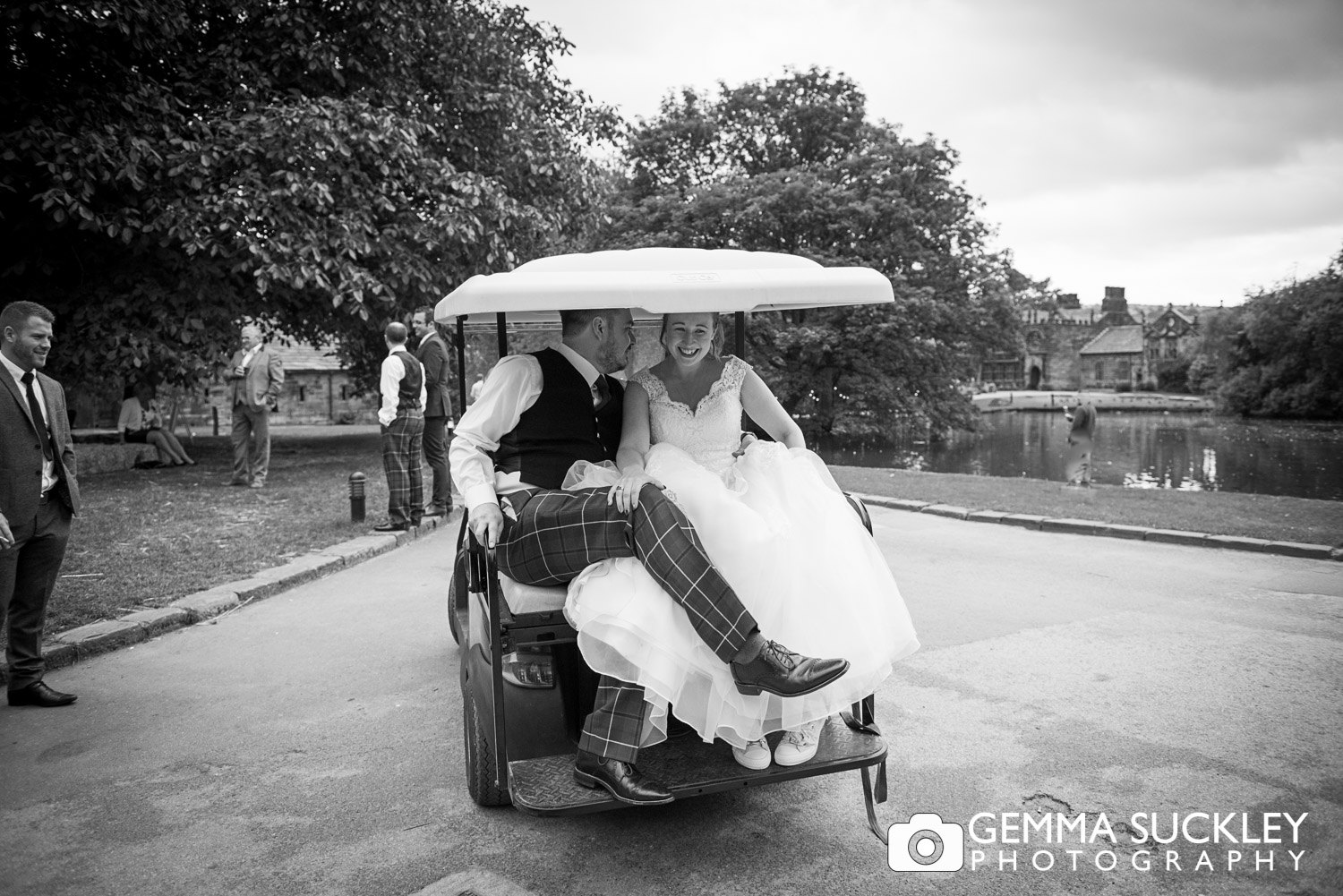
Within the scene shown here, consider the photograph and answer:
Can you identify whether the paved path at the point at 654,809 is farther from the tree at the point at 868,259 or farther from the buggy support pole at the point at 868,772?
the tree at the point at 868,259

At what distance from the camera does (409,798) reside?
3.62m

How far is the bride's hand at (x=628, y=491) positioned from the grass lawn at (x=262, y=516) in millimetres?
4725

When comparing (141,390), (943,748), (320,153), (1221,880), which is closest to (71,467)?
(943,748)

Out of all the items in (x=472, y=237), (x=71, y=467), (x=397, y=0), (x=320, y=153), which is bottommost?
(x=71, y=467)

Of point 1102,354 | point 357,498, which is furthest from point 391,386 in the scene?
point 1102,354

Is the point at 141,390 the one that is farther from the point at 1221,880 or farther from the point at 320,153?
the point at 1221,880

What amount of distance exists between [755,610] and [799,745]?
1.78 feet

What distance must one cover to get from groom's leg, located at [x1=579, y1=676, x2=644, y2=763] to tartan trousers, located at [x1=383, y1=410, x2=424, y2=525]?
6.63 meters

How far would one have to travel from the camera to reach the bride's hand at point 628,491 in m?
3.26

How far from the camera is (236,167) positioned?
13109 millimetres

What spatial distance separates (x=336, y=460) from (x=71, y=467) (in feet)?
43.7

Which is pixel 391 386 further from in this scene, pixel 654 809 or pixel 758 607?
pixel 758 607

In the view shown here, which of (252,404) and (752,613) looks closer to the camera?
(752,613)

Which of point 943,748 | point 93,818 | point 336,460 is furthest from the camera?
point 336,460
